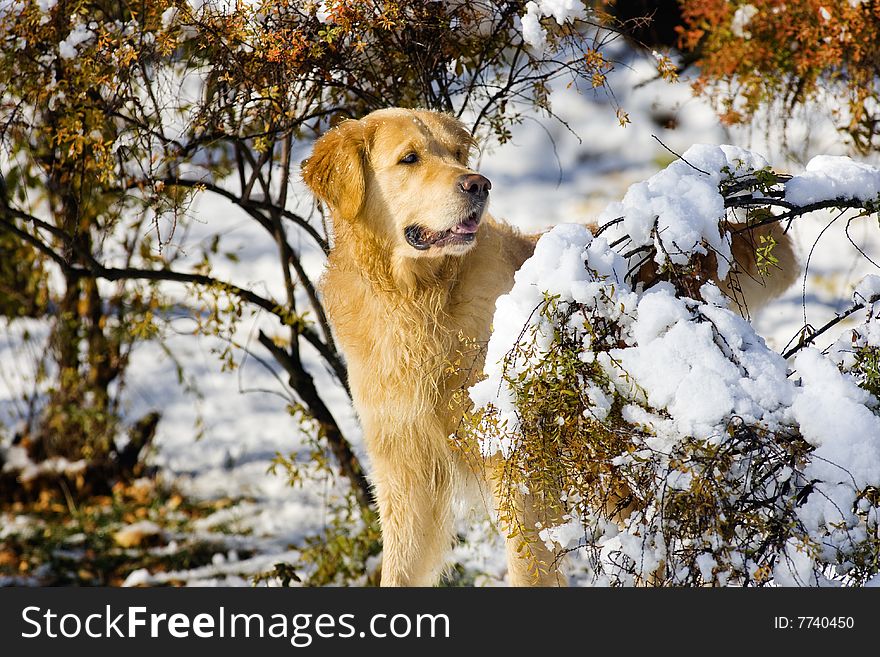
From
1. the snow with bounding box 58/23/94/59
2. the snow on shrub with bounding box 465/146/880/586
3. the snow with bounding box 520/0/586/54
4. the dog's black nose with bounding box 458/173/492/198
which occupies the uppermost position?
the snow with bounding box 58/23/94/59

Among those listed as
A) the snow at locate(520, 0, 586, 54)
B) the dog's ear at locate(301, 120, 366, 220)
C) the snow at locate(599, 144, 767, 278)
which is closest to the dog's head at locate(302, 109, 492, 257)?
the dog's ear at locate(301, 120, 366, 220)

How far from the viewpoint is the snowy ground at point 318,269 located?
617cm

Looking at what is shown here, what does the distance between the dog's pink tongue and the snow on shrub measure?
2.46ft

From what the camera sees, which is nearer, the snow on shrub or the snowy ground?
the snow on shrub

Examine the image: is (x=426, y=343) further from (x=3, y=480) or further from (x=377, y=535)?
(x=3, y=480)

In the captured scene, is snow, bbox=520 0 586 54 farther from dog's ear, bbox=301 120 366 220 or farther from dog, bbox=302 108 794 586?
dog's ear, bbox=301 120 366 220

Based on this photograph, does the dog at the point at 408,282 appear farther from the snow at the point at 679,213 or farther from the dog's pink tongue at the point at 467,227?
the snow at the point at 679,213

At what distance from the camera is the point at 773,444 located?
88.8 inches

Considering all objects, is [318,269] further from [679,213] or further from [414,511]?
[679,213]

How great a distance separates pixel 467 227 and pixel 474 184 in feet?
0.54

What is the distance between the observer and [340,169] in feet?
11.6

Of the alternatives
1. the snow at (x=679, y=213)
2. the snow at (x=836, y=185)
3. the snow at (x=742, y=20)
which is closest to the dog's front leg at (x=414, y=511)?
the snow at (x=679, y=213)

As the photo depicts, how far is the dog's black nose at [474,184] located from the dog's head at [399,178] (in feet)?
0.08

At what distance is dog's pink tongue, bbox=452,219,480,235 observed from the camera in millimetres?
3293
